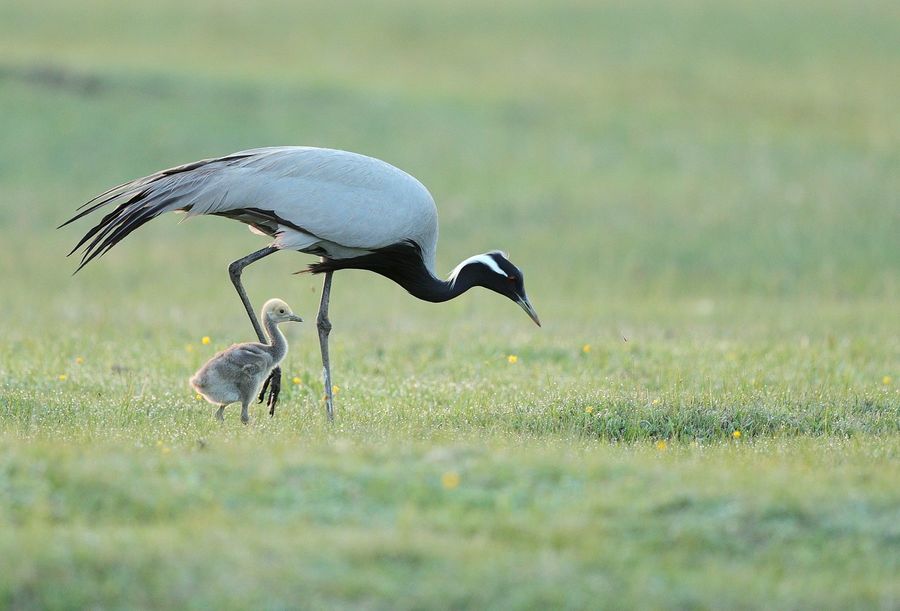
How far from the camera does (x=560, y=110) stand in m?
24.4

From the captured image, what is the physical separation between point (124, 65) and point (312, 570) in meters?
21.4

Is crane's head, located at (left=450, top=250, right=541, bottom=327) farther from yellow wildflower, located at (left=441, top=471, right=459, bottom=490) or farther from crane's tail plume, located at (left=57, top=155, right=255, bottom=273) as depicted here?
yellow wildflower, located at (left=441, top=471, right=459, bottom=490)

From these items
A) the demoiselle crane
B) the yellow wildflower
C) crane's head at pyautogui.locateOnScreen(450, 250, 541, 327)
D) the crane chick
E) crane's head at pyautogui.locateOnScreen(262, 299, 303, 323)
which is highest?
the demoiselle crane

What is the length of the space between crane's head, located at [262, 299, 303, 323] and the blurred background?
3.71m

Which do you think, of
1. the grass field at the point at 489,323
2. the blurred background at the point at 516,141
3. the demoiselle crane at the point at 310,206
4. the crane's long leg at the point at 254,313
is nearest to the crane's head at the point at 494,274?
the demoiselle crane at the point at 310,206

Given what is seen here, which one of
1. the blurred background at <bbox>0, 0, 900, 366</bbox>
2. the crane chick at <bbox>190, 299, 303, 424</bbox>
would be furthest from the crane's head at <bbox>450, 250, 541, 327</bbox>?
the blurred background at <bbox>0, 0, 900, 366</bbox>

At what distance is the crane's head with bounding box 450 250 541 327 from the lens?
934 centimetres

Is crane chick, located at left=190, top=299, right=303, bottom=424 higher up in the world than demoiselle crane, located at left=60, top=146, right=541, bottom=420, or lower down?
lower down

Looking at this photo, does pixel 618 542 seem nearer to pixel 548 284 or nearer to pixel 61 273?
pixel 548 284

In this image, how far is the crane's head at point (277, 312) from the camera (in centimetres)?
884

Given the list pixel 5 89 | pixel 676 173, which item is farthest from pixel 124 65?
pixel 676 173

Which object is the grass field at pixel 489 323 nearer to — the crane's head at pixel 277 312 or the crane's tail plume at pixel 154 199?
the crane's head at pixel 277 312

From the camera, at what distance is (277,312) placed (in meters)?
8.88

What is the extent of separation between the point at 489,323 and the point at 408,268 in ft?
16.6
